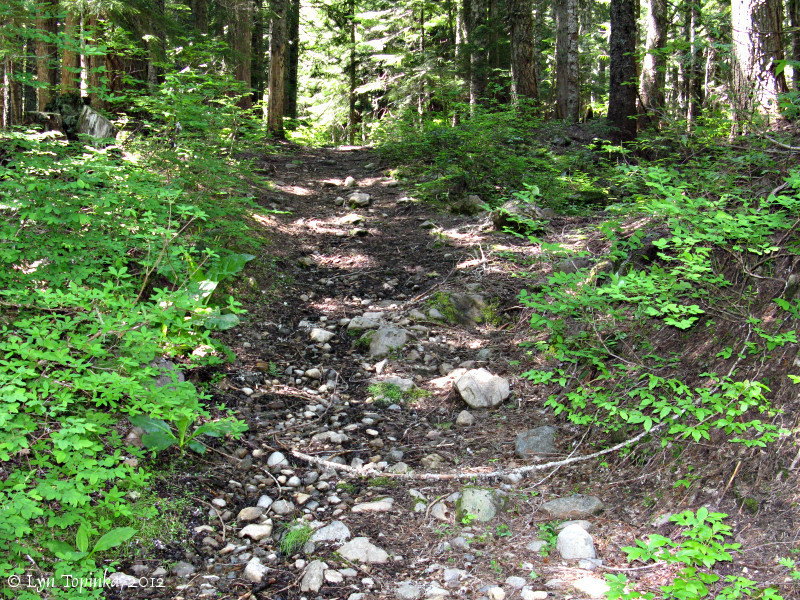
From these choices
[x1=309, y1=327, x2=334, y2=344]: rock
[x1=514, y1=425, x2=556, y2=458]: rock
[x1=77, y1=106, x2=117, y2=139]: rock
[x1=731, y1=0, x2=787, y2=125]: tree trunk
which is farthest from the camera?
[x1=77, y1=106, x2=117, y2=139]: rock

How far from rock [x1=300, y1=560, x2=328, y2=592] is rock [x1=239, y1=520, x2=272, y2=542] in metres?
0.37

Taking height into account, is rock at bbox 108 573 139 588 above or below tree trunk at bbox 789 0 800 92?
below

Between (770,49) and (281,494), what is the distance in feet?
17.8

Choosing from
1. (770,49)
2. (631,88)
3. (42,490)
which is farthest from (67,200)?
(631,88)

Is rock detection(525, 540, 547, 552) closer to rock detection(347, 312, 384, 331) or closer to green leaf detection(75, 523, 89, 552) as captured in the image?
green leaf detection(75, 523, 89, 552)

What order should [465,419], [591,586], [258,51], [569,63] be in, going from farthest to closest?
1. [258,51]
2. [569,63]
3. [465,419]
4. [591,586]

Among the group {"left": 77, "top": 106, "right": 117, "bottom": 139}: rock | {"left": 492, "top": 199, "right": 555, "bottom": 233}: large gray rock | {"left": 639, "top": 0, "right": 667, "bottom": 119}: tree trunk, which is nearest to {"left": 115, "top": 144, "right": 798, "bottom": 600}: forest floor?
{"left": 492, "top": 199, "right": 555, "bottom": 233}: large gray rock

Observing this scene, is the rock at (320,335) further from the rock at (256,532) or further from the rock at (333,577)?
the rock at (333,577)

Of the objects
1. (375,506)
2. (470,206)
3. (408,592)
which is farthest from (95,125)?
(408,592)

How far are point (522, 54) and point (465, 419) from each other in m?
11.9

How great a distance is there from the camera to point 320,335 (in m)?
5.45

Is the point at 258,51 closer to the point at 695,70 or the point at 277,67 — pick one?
the point at 277,67

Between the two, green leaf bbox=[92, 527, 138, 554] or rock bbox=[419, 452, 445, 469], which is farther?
rock bbox=[419, 452, 445, 469]

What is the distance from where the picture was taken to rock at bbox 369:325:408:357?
5.20 m
